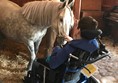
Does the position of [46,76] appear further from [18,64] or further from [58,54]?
[18,64]

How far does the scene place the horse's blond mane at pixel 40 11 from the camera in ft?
7.70

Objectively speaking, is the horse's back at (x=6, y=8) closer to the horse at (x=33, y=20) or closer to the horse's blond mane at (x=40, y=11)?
the horse at (x=33, y=20)

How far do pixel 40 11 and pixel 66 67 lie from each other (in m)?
0.86

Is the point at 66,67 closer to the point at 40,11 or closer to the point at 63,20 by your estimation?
the point at 63,20

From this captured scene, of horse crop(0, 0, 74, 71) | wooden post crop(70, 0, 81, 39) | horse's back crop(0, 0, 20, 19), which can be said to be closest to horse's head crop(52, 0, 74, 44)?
horse crop(0, 0, 74, 71)

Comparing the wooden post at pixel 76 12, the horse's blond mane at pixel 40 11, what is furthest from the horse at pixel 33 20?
the wooden post at pixel 76 12

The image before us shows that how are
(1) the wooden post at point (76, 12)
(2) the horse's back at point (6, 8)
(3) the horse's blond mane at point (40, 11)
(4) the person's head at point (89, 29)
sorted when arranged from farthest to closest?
(1) the wooden post at point (76, 12) < (2) the horse's back at point (6, 8) < (3) the horse's blond mane at point (40, 11) < (4) the person's head at point (89, 29)

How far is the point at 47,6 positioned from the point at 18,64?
3.34 feet

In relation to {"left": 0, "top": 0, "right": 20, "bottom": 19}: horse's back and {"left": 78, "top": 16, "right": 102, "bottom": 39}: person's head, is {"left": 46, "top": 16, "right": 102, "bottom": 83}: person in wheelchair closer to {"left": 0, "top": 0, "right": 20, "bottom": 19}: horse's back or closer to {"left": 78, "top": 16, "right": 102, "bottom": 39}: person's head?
{"left": 78, "top": 16, "right": 102, "bottom": 39}: person's head

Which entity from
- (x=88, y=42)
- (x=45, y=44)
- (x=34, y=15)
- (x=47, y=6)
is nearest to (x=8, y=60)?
(x=45, y=44)

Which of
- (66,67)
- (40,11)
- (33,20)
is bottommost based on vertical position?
(66,67)

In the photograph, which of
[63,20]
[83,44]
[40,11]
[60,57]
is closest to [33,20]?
[40,11]

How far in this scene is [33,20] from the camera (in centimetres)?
253

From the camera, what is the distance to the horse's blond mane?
92.4 inches
